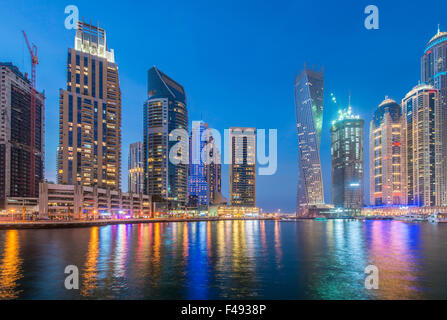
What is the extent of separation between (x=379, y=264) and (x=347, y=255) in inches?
325

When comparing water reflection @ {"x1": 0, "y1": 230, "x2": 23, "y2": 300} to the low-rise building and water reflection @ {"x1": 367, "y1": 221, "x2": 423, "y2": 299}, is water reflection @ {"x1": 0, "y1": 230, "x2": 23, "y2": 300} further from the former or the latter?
the low-rise building

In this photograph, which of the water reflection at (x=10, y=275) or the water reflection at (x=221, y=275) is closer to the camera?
the water reflection at (x=10, y=275)

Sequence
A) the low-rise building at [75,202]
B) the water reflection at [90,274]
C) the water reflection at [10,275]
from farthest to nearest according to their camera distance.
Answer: the low-rise building at [75,202] → the water reflection at [90,274] → the water reflection at [10,275]

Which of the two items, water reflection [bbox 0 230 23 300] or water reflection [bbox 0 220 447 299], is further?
water reflection [bbox 0 220 447 299]

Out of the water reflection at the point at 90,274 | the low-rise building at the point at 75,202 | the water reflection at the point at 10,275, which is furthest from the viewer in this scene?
the low-rise building at the point at 75,202

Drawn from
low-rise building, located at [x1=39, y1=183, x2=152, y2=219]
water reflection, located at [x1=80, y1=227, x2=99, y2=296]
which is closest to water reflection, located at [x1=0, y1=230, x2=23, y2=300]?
water reflection, located at [x1=80, y1=227, x2=99, y2=296]

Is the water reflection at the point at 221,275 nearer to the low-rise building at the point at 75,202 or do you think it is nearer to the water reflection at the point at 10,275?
the water reflection at the point at 10,275

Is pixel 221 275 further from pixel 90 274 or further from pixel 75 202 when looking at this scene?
pixel 75 202

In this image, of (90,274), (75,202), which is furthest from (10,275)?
(75,202)

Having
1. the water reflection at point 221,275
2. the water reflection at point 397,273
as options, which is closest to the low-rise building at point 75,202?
the water reflection at point 221,275
